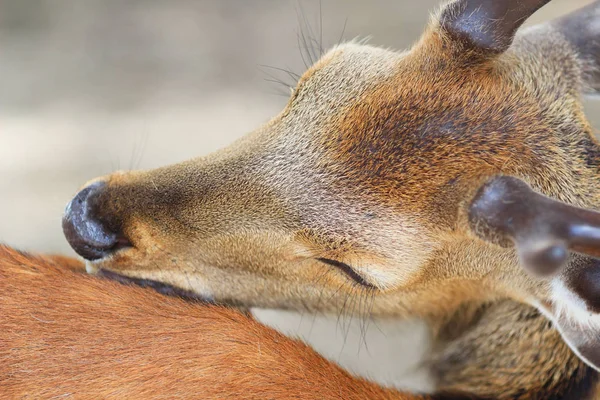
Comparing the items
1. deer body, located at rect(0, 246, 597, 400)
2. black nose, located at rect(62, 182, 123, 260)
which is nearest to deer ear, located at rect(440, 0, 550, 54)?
deer body, located at rect(0, 246, 597, 400)

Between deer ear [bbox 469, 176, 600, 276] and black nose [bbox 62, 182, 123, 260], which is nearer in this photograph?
deer ear [bbox 469, 176, 600, 276]

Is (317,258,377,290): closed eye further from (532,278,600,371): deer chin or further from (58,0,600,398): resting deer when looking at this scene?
(532,278,600,371): deer chin

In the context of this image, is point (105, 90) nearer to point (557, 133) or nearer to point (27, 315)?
point (27, 315)

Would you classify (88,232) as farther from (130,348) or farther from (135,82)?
(135,82)

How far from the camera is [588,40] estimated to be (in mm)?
2775

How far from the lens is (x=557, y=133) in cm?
241

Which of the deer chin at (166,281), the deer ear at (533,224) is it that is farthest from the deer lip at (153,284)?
the deer ear at (533,224)

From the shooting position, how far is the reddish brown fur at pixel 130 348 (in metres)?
2.13

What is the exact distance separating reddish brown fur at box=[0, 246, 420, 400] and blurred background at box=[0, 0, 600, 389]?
2152 millimetres

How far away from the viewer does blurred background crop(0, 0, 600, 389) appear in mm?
4609

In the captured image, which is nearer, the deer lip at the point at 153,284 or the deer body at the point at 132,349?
the deer body at the point at 132,349

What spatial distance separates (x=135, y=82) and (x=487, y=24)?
3233 mm

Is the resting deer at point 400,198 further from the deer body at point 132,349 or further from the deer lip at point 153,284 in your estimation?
the deer body at point 132,349

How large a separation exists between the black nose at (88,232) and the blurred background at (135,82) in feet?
6.99
